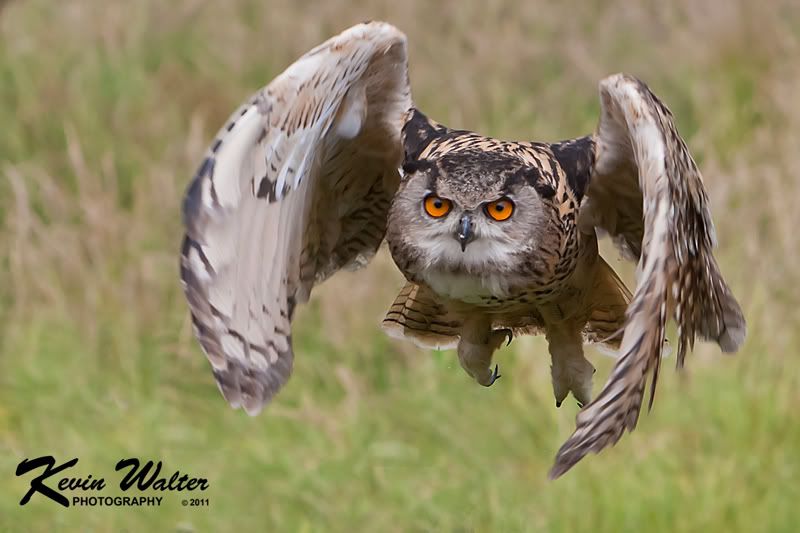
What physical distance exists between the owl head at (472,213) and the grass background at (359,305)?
166 cm

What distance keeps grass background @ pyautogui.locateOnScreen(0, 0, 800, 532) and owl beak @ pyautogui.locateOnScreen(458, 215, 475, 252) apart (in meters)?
1.74

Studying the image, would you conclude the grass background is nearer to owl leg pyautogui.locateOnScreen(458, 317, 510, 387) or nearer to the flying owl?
owl leg pyautogui.locateOnScreen(458, 317, 510, 387)

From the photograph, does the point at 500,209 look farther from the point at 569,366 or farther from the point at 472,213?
the point at 569,366

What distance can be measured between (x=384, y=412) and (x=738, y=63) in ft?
10.4

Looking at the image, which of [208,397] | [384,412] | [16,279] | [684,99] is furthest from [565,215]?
[684,99]

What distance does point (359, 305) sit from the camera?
21.2 feet

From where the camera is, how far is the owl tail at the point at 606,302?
4.13m

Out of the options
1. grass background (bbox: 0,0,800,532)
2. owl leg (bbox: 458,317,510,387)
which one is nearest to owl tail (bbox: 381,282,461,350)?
owl leg (bbox: 458,317,510,387)

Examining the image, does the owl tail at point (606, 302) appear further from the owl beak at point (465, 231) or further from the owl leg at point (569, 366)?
the owl beak at point (465, 231)

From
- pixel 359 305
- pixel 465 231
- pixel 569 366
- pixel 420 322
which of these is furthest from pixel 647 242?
pixel 359 305

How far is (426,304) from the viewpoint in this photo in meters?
4.28

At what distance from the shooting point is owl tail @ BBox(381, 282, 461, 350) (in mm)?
4289

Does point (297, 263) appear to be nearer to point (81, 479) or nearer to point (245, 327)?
point (245, 327)

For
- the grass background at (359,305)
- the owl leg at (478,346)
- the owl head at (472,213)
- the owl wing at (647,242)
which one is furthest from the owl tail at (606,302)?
the grass background at (359,305)
